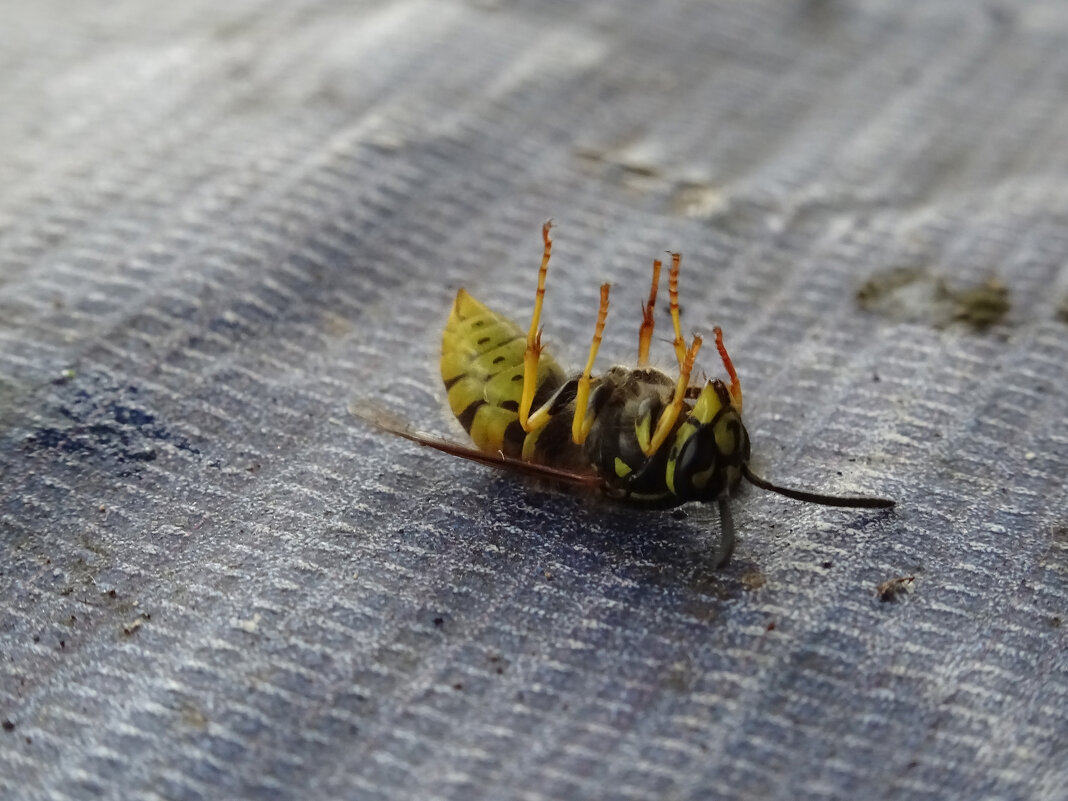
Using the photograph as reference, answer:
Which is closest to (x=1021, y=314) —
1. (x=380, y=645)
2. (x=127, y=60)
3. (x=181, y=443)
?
(x=380, y=645)

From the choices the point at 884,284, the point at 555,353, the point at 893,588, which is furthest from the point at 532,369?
the point at 884,284

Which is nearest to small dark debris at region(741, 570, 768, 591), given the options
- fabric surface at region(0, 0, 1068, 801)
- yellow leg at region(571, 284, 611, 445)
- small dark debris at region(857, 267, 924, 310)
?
fabric surface at region(0, 0, 1068, 801)

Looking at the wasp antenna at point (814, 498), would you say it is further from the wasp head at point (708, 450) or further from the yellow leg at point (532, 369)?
the yellow leg at point (532, 369)

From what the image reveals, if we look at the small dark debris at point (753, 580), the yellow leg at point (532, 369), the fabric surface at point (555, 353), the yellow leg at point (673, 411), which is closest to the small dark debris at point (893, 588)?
the fabric surface at point (555, 353)

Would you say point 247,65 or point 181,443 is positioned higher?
point 247,65

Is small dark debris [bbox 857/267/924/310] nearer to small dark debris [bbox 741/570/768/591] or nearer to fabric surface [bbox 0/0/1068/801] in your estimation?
fabric surface [bbox 0/0/1068/801]

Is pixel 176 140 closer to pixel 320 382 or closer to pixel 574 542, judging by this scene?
pixel 320 382
